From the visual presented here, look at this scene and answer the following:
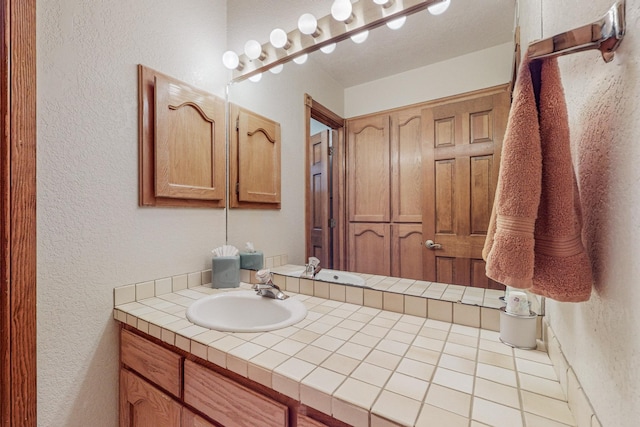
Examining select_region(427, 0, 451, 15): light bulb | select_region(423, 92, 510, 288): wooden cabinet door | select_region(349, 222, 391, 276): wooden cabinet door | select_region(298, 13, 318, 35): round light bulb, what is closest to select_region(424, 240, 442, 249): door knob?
select_region(423, 92, 510, 288): wooden cabinet door

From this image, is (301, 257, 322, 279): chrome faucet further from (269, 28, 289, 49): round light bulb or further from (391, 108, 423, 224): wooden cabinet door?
(269, 28, 289, 49): round light bulb

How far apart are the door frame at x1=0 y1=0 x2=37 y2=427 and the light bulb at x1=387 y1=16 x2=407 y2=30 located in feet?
3.86

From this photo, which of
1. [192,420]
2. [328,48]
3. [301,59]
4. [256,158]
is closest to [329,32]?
[328,48]

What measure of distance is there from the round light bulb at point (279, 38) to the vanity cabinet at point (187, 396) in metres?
1.35

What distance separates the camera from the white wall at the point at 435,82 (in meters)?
0.85

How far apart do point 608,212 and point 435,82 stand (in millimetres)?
725

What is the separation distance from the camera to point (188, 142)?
1303 mm

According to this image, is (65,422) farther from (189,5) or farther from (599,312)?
(189,5)

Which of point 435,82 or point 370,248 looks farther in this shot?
point 370,248

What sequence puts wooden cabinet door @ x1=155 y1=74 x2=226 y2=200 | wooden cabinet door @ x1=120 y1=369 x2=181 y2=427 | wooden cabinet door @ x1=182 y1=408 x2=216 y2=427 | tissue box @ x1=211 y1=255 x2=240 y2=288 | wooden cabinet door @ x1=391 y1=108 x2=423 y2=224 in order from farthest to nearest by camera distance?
tissue box @ x1=211 y1=255 x2=240 y2=288, wooden cabinet door @ x1=155 y1=74 x2=226 y2=200, wooden cabinet door @ x1=391 y1=108 x2=423 y2=224, wooden cabinet door @ x1=120 y1=369 x2=181 y2=427, wooden cabinet door @ x1=182 y1=408 x2=216 y2=427

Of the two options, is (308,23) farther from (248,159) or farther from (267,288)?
(267,288)

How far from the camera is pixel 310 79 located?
1.31 meters

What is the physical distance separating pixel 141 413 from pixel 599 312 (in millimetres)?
1313

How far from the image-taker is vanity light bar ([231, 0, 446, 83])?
103 centimetres
